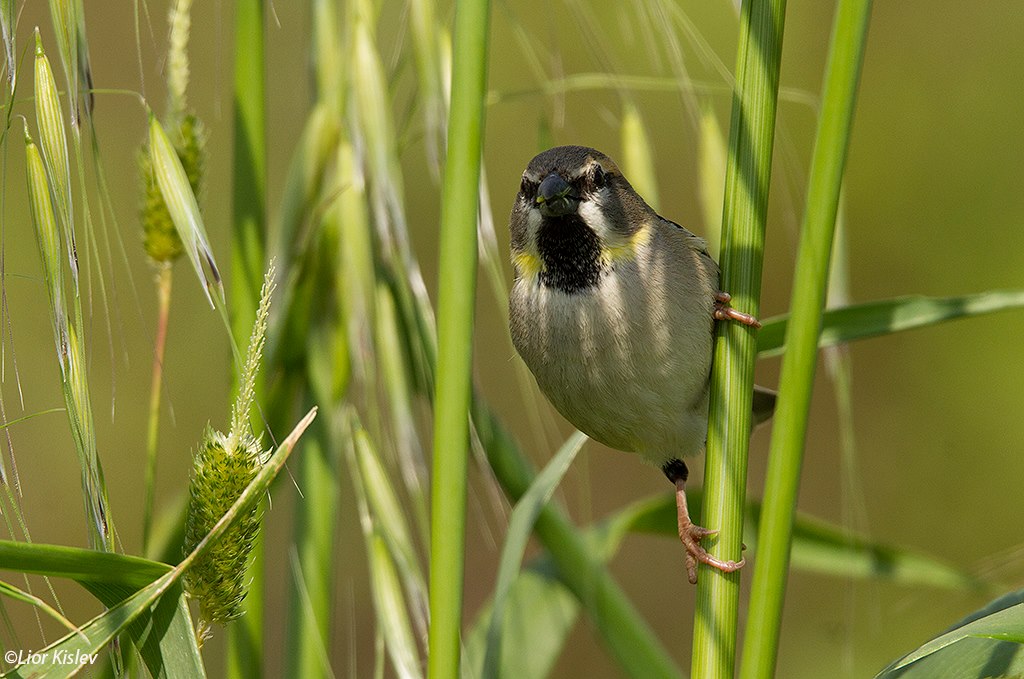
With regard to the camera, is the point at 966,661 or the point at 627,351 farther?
the point at 627,351

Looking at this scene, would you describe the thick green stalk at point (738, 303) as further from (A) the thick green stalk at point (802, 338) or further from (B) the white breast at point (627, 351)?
(B) the white breast at point (627, 351)

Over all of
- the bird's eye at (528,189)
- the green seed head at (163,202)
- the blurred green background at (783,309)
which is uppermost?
the green seed head at (163,202)

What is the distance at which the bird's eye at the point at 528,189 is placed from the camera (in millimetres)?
2252

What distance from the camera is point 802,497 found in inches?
179

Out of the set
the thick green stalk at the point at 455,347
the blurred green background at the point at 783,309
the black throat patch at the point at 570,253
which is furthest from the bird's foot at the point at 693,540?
the blurred green background at the point at 783,309

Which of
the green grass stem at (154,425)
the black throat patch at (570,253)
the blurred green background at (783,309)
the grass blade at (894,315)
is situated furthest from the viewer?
the blurred green background at (783,309)

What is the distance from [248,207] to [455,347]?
742 mm

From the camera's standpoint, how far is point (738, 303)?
1438 millimetres

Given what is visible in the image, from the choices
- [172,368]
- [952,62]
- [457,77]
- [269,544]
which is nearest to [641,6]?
[457,77]

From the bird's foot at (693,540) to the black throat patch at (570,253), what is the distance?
1.69 ft

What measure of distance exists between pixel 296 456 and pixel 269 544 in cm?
221

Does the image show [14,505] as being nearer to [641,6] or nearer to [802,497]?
[641,6]

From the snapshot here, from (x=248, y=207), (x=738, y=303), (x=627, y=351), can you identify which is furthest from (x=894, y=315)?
(x=248, y=207)

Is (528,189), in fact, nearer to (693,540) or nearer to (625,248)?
(625,248)
